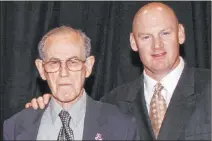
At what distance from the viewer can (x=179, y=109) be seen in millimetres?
1835

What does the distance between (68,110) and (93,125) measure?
4.1 inches

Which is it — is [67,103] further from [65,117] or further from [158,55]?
[158,55]

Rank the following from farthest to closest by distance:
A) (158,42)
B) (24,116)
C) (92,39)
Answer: (92,39) < (158,42) < (24,116)

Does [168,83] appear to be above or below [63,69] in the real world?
below

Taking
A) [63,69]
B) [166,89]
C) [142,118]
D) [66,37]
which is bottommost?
[142,118]

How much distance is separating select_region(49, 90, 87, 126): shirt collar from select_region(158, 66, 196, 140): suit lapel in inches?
16.7

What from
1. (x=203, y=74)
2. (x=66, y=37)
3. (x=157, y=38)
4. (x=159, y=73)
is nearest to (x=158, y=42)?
(x=157, y=38)

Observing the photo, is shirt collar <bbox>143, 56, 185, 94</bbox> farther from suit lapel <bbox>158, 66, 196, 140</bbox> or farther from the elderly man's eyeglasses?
the elderly man's eyeglasses

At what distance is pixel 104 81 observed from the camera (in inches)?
101

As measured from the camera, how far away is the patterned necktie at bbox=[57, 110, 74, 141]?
146 centimetres

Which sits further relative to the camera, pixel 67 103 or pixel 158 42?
pixel 158 42

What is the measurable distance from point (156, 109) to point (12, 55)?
3.25ft

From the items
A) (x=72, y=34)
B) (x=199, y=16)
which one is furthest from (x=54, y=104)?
(x=199, y=16)

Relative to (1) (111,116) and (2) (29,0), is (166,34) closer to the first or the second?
(1) (111,116)
